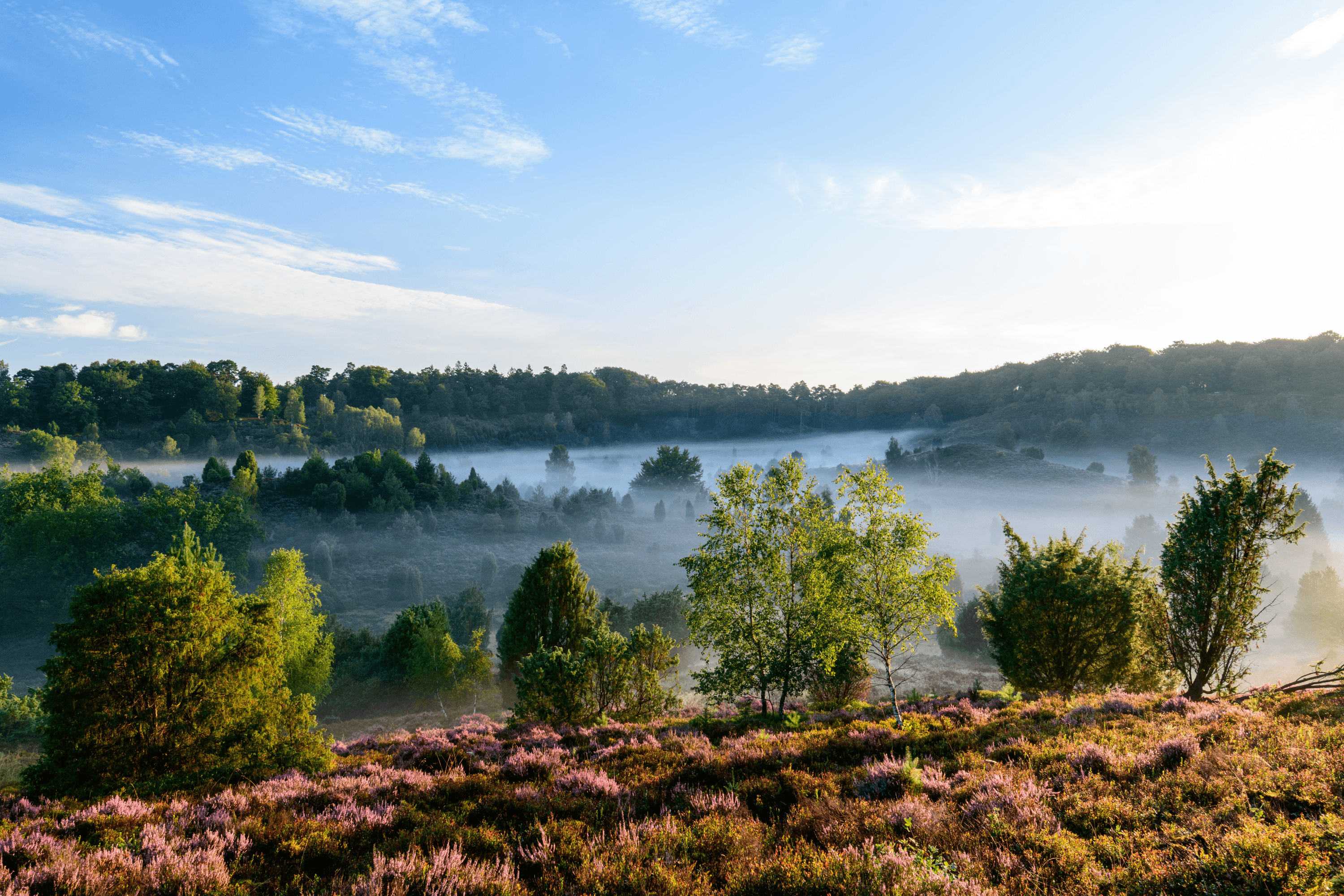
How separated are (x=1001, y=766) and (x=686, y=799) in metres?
5.08

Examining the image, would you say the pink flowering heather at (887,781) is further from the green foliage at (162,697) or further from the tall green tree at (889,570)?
the green foliage at (162,697)

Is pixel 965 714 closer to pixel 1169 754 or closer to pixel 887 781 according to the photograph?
pixel 1169 754

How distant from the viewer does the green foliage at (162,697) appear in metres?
11.0

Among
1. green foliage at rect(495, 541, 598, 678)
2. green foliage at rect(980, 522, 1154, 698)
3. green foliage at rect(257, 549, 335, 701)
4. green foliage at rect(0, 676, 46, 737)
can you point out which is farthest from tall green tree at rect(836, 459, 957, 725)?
green foliage at rect(0, 676, 46, 737)

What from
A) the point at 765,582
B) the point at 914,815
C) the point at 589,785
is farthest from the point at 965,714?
the point at 589,785

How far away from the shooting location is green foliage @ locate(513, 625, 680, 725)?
64.7ft

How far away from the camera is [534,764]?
1070 cm

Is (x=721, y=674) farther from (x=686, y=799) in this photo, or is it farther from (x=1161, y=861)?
(x=1161, y=861)

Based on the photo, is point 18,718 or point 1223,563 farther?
point 18,718

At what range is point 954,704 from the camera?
17.4 m

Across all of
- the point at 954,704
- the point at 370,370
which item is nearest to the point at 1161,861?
the point at 954,704

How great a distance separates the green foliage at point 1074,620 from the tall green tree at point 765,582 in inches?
400

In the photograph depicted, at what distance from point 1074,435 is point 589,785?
157m

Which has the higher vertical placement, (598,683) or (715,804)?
(715,804)
